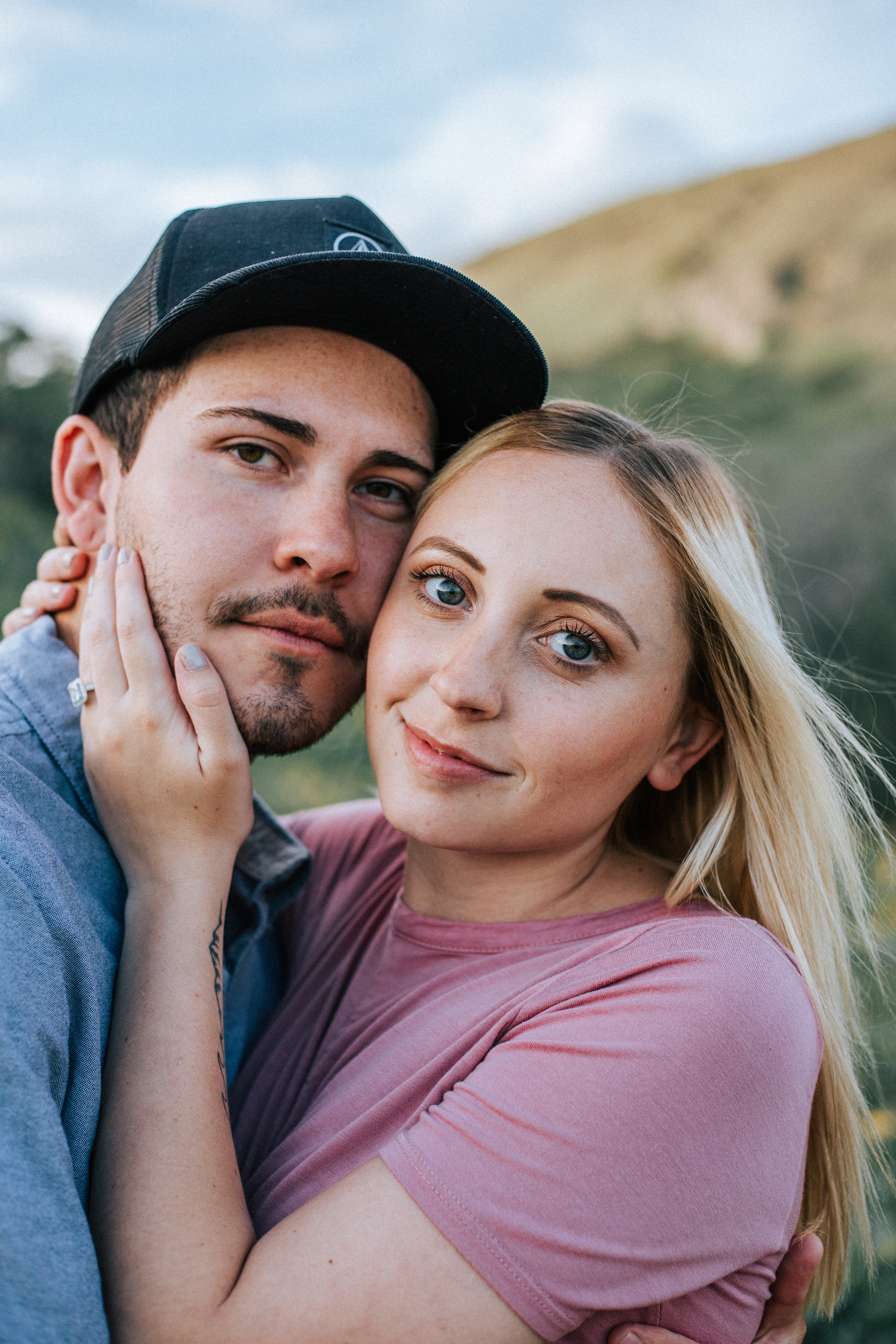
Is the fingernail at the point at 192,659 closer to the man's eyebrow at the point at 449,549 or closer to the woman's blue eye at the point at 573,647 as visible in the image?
the man's eyebrow at the point at 449,549

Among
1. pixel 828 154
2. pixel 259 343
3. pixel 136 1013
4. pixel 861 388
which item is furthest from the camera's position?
pixel 828 154

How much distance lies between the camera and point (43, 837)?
5.92 ft

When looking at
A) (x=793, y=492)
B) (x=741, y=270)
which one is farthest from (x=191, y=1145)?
(x=741, y=270)

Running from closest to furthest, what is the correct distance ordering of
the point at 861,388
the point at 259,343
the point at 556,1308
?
the point at 556,1308
the point at 259,343
the point at 861,388

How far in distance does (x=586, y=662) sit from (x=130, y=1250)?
1.32m

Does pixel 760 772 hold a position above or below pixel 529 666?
below

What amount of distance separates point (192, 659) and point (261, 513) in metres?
0.35

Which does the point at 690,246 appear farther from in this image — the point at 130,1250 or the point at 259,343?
the point at 130,1250

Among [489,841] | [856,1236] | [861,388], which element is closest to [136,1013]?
[489,841]

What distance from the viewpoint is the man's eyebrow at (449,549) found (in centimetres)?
217

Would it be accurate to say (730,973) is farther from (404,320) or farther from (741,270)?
(741,270)

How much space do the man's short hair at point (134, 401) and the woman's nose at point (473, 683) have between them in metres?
0.89

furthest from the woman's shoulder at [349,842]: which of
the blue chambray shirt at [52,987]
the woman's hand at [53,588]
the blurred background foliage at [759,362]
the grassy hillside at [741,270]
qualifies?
the grassy hillside at [741,270]

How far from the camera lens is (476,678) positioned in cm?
206
